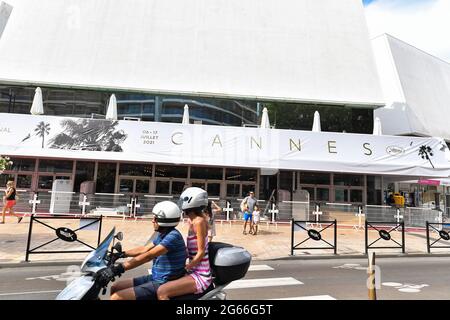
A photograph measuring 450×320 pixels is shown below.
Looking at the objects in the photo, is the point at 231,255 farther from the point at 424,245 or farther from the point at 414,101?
the point at 414,101

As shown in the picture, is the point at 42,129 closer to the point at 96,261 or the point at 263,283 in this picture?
the point at 263,283

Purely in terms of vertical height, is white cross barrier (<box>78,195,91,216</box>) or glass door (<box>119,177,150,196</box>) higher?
glass door (<box>119,177,150,196</box>)

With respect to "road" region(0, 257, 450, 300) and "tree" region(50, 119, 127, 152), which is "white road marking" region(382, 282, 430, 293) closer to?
"road" region(0, 257, 450, 300)

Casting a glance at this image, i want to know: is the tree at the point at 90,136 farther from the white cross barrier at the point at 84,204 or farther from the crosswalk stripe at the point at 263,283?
the crosswalk stripe at the point at 263,283

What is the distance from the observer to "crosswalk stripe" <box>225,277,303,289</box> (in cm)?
599

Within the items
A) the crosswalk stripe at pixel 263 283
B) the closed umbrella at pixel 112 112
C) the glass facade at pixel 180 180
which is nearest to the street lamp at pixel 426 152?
the glass facade at pixel 180 180

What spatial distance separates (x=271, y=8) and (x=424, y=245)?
714 inches

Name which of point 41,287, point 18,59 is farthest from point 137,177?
point 41,287

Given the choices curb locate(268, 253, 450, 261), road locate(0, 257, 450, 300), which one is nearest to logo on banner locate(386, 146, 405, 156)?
curb locate(268, 253, 450, 261)

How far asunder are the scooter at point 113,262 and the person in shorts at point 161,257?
17 cm

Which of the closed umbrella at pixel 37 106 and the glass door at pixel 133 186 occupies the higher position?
the closed umbrella at pixel 37 106

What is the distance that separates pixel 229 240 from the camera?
35.9 feet

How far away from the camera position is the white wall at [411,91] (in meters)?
24.6
